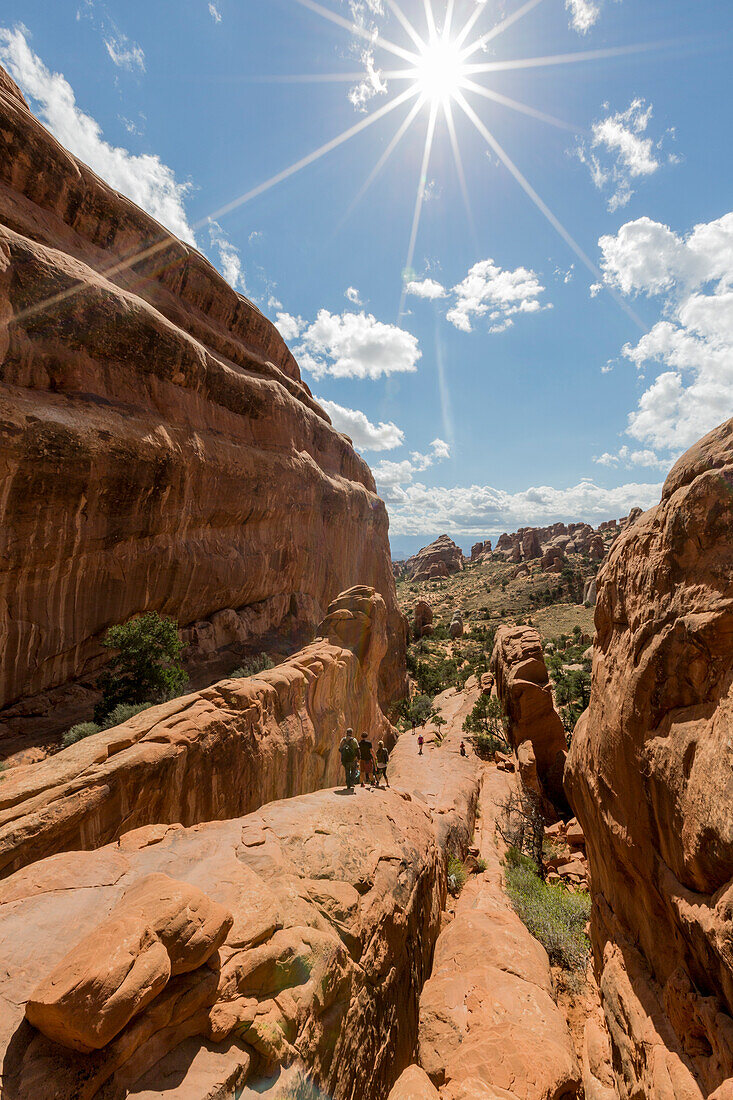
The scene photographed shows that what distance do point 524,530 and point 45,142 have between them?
355ft

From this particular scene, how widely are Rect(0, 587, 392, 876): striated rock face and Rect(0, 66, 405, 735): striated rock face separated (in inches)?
382

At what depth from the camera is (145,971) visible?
3553 millimetres

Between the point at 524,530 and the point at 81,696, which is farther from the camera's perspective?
the point at 524,530

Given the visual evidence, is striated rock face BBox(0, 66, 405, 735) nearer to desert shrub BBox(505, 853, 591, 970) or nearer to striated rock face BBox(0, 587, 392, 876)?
striated rock face BBox(0, 587, 392, 876)

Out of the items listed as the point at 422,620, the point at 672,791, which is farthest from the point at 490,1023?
the point at 422,620

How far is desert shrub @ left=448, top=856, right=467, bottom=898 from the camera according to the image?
1134 centimetres

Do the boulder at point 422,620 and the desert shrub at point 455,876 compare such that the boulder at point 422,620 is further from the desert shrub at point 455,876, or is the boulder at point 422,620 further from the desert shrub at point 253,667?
the desert shrub at point 455,876

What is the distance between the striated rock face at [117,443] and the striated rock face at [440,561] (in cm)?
7621

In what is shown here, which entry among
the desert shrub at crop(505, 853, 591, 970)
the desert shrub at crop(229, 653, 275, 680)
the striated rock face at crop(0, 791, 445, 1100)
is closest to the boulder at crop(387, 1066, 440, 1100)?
the striated rock face at crop(0, 791, 445, 1100)

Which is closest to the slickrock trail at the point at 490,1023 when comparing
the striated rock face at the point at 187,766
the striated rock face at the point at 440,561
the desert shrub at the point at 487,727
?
the striated rock face at the point at 187,766

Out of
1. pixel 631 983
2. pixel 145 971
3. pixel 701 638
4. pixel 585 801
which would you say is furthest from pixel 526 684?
pixel 145 971

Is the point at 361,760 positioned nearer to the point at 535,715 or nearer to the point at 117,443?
the point at 535,715

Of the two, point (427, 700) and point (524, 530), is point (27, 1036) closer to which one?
point (427, 700)

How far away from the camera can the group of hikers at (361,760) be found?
416 inches
